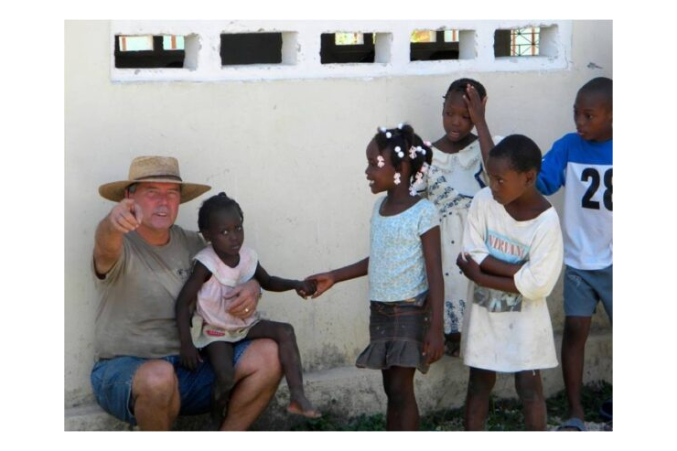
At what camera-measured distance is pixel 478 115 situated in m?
5.01

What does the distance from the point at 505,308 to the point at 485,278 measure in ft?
0.54

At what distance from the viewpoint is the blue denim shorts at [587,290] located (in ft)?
16.4

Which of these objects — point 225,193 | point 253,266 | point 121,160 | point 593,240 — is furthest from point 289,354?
point 593,240

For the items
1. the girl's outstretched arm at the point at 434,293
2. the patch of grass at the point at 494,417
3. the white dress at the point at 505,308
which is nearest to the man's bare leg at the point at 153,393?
the patch of grass at the point at 494,417

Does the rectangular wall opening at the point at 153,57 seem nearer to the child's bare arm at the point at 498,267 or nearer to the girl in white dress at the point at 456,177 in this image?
the girl in white dress at the point at 456,177

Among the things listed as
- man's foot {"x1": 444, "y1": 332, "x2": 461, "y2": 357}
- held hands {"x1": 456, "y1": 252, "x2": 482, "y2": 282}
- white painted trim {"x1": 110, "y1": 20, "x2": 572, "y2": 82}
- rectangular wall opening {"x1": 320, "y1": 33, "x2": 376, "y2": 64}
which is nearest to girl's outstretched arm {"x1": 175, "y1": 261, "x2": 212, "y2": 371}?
white painted trim {"x1": 110, "y1": 20, "x2": 572, "y2": 82}

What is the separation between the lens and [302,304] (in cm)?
517

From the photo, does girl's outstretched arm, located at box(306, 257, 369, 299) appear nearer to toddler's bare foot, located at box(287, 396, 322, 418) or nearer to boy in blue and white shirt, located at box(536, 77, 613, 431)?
toddler's bare foot, located at box(287, 396, 322, 418)

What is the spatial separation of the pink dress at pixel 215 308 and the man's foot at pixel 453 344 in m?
1.02

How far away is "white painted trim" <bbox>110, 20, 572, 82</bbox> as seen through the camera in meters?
4.81

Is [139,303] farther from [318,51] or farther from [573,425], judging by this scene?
[573,425]

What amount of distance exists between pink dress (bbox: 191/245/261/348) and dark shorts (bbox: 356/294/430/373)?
0.57 m

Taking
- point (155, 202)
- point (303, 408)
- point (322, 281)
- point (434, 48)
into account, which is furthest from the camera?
point (434, 48)

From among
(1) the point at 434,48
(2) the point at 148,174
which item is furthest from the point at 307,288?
(1) the point at 434,48
